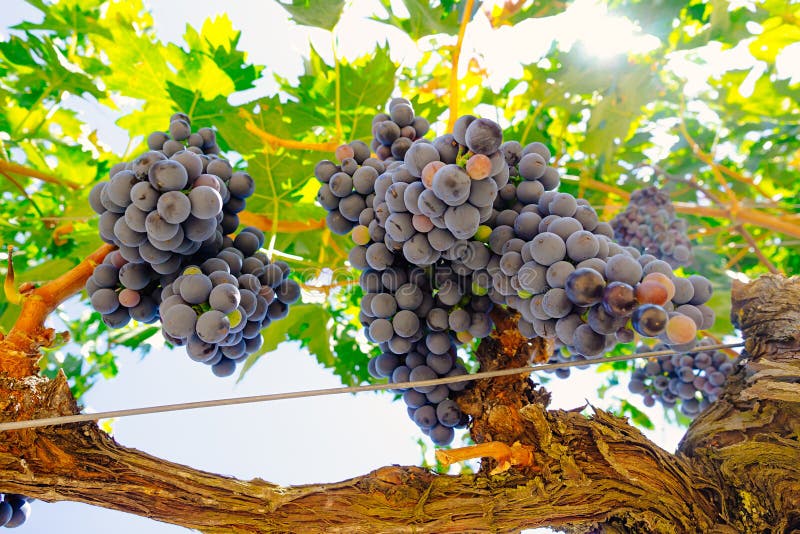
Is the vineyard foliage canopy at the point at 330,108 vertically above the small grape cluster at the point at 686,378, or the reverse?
the vineyard foliage canopy at the point at 330,108

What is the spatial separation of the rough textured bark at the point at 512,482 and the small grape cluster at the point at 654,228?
1059 millimetres

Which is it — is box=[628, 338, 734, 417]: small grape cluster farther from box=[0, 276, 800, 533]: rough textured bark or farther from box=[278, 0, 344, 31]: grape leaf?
box=[278, 0, 344, 31]: grape leaf

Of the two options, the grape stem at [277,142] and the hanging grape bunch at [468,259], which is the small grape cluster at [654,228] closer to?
the hanging grape bunch at [468,259]

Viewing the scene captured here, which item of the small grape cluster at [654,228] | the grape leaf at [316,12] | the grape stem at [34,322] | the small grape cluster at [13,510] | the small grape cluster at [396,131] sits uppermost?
the grape leaf at [316,12]

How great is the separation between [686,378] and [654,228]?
0.64 metres

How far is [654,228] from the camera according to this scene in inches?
93.2

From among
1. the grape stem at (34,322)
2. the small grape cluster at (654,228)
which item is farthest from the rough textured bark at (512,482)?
the small grape cluster at (654,228)

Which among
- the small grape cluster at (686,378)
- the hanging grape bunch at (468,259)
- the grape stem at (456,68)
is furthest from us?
the small grape cluster at (686,378)

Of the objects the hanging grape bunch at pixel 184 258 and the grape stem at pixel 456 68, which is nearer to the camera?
the hanging grape bunch at pixel 184 258

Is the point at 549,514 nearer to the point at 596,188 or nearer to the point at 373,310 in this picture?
the point at 373,310

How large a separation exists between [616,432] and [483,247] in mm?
508

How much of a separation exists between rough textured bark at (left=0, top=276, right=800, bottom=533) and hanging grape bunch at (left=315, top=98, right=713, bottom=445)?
23cm

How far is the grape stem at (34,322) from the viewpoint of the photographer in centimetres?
120

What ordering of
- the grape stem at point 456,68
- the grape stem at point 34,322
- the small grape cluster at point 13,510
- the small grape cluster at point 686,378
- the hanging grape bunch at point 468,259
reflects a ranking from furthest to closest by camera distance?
1. the small grape cluster at point 686,378
2. the grape stem at point 456,68
3. the small grape cluster at point 13,510
4. the grape stem at point 34,322
5. the hanging grape bunch at point 468,259
